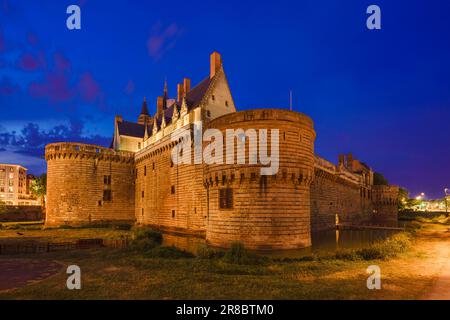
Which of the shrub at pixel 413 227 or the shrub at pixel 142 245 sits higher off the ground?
the shrub at pixel 142 245

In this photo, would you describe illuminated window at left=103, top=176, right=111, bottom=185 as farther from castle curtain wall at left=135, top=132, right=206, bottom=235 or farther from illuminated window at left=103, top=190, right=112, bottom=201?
castle curtain wall at left=135, top=132, right=206, bottom=235

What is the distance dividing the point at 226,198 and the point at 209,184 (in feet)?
7.52

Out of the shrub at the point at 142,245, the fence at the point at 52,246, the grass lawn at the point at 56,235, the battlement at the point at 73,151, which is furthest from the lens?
the battlement at the point at 73,151

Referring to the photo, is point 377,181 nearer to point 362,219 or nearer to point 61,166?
point 362,219

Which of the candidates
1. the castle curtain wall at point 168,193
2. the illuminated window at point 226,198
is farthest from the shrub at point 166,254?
the castle curtain wall at point 168,193

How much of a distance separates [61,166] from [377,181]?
89376 mm

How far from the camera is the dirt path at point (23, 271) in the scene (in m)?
11.9

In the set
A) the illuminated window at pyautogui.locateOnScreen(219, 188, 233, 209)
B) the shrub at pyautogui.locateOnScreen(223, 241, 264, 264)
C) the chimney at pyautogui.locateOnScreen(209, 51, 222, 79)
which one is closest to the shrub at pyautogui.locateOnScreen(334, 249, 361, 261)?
the shrub at pyautogui.locateOnScreen(223, 241, 264, 264)

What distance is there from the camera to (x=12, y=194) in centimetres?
10619

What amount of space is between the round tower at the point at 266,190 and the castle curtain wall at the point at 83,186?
3003 cm

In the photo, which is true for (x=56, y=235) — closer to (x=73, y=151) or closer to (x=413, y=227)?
(x=73, y=151)

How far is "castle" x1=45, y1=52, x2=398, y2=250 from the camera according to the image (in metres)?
20.7

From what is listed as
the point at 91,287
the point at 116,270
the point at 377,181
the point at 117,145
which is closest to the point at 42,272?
the point at 116,270

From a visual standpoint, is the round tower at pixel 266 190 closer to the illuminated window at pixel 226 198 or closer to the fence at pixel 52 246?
the illuminated window at pixel 226 198
